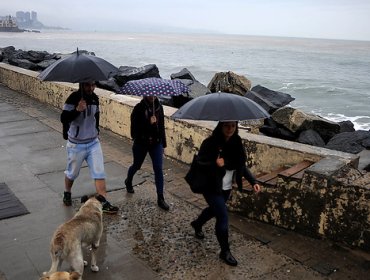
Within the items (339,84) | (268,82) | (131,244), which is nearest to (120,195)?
(131,244)

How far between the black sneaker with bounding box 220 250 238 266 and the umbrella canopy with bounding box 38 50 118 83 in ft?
7.71

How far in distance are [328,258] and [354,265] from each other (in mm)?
260

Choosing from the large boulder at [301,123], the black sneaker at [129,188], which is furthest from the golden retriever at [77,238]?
the large boulder at [301,123]

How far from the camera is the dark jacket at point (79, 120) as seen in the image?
4965 mm

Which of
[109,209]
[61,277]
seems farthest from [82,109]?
[61,277]

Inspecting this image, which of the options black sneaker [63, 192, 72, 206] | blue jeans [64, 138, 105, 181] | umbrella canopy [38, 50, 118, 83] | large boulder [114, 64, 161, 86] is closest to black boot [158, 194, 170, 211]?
blue jeans [64, 138, 105, 181]

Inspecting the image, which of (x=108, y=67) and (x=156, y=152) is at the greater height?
(x=108, y=67)

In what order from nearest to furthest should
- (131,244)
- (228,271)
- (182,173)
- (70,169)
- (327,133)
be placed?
(228,271)
(131,244)
(70,169)
(182,173)
(327,133)

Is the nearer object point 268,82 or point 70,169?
point 70,169

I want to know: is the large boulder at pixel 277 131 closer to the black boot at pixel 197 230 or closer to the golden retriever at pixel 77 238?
the black boot at pixel 197 230

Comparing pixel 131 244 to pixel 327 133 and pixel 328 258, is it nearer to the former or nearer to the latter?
pixel 328 258

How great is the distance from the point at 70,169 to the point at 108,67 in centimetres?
142

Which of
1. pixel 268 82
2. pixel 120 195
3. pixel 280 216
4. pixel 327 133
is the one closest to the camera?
pixel 280 216

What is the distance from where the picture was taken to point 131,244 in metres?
4.64
